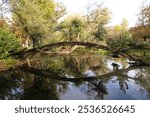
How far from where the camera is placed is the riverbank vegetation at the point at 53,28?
3038 cm

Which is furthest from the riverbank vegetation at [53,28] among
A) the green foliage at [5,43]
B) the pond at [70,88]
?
the pond at [70,88]

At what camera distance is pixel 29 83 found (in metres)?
13.9

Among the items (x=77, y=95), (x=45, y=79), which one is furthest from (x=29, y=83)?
(x=77, y=95)

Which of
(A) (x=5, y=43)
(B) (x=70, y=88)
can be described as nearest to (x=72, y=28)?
(A) (x=5, y=43)

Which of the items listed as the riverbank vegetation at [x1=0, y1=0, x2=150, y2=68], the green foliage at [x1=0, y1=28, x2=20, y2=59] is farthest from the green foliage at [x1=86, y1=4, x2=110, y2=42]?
the green foliage at [x1=0, y1=28, x2=20, y2=59]

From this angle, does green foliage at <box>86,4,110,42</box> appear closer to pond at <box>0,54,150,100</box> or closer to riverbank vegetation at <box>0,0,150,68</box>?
riverbank vegetation at <box>0,0,150,68</box>

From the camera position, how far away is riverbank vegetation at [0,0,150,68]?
30.4 metres

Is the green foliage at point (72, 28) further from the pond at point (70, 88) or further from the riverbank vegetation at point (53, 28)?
the pond at point (70, 88)

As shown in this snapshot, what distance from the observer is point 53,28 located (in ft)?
127

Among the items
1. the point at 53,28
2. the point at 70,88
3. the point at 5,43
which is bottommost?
the point at 70,88

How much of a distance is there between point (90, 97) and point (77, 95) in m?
0.54

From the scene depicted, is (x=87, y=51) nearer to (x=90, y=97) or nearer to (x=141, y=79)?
(x=141, y=79)

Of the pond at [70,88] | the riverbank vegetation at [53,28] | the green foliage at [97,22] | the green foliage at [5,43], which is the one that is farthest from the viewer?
the green foliage at [97,22]

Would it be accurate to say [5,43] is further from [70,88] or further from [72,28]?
[72,28]
